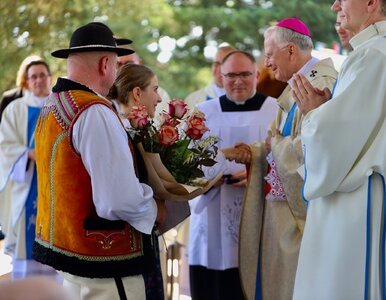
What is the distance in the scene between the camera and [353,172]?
11.5 ft

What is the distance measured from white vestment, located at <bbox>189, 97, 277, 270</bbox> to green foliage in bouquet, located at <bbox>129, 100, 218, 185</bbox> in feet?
4.31

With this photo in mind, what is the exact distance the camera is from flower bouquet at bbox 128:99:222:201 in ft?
12.4

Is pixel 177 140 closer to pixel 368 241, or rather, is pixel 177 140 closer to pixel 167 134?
pixel 167 134

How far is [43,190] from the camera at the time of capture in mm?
3707

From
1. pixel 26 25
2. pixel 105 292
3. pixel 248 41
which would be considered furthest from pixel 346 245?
pixel 248 41

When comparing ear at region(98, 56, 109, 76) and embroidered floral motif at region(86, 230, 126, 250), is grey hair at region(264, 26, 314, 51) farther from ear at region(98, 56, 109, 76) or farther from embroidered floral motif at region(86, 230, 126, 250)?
embroidered floral motif at region(86, 230, 126, 250)

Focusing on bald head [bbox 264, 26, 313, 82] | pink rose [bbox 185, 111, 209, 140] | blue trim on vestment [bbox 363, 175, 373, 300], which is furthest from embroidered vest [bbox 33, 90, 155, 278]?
bald head [bbox 264, 26, 313, 82]

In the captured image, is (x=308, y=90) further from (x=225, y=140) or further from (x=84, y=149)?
(x=225, y=140)

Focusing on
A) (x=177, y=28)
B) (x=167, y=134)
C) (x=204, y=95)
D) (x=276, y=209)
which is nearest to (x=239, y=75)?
(x=276, y=209)

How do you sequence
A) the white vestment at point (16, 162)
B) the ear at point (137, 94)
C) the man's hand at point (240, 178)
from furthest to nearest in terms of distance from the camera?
the white vestment at point (16, 162)
the man's hand at point (240, 178)
the ear at point (137, 94)

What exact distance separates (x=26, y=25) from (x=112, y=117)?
19.6 ft

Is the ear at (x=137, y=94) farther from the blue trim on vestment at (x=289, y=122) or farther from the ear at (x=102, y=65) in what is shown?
the blue trim on vestment at (x=289, y=122)

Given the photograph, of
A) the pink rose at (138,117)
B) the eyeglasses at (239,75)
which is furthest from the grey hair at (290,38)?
the pink rose at (138,117)

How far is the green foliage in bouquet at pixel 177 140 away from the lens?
12.5 feet
